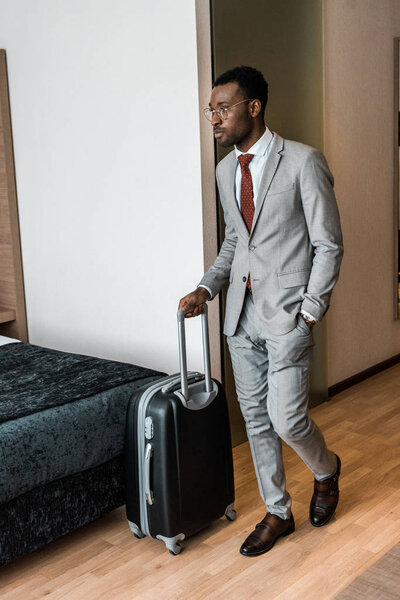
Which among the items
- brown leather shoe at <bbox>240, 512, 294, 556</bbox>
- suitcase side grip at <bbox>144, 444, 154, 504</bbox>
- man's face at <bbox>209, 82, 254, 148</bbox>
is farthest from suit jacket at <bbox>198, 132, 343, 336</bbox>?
brown leather shoe at <bbox>240, 512, 294, 556</bbox>

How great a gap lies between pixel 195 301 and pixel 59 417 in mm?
580

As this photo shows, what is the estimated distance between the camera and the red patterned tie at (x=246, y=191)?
2.33 meters

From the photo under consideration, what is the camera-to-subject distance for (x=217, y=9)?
294cm

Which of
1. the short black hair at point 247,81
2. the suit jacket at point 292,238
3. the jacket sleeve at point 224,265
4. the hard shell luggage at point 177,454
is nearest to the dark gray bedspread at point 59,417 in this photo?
the hard shell luggage at point 177,454

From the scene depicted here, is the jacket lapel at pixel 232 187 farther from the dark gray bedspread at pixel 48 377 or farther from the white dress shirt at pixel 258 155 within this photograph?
the dark gray bedspread at pixel 48 377

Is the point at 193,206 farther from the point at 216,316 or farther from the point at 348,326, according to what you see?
the point at 348,326

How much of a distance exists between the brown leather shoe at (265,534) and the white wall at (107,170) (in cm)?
89

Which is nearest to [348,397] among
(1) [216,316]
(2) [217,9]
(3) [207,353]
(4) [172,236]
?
(1) [216,316]

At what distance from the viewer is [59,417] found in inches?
91.7

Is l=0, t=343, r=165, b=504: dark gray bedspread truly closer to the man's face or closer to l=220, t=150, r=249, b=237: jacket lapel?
l=220, t=150, r=249, b=237: jacket lapel

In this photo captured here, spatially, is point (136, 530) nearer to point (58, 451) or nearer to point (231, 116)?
point (58, 451)

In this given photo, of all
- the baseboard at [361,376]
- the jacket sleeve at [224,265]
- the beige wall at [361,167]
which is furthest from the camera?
the baseboard at [361,376]

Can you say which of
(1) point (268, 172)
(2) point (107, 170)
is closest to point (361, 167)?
(2) point (107, 170)

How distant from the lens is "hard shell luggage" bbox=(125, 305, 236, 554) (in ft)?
7.52
